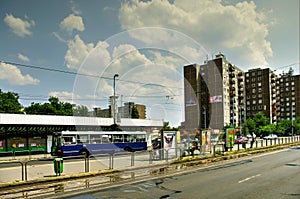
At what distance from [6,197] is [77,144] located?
1766cm

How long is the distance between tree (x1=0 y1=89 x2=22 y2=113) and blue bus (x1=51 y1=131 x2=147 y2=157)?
134 feet

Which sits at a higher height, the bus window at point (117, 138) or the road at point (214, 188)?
the road at point (214, 188)

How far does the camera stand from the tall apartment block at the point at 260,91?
10150cm

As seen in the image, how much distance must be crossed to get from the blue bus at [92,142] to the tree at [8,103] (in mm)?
40693

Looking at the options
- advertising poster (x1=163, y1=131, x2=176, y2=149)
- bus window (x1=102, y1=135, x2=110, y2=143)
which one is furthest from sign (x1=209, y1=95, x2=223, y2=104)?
advertising poster (x1=163, y1=131, x2=176, y2=149)

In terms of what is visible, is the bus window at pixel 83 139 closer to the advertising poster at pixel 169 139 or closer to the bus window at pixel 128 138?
the bus window at pixel 128 138

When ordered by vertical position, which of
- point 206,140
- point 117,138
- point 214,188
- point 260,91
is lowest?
point 117,138

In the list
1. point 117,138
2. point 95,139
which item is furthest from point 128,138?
point 95,139

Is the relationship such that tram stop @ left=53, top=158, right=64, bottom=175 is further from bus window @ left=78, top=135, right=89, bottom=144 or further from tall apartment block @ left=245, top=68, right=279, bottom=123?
tall apartment block @ left=245, top=68, right=279, bottom=123

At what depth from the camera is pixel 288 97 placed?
399ft

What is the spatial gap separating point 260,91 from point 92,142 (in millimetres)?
89815

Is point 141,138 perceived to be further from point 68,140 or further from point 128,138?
point 68,140

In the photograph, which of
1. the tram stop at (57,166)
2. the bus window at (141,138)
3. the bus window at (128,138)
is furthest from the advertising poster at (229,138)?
the tram stop at (57,166)

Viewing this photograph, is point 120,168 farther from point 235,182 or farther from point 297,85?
point 297,85
